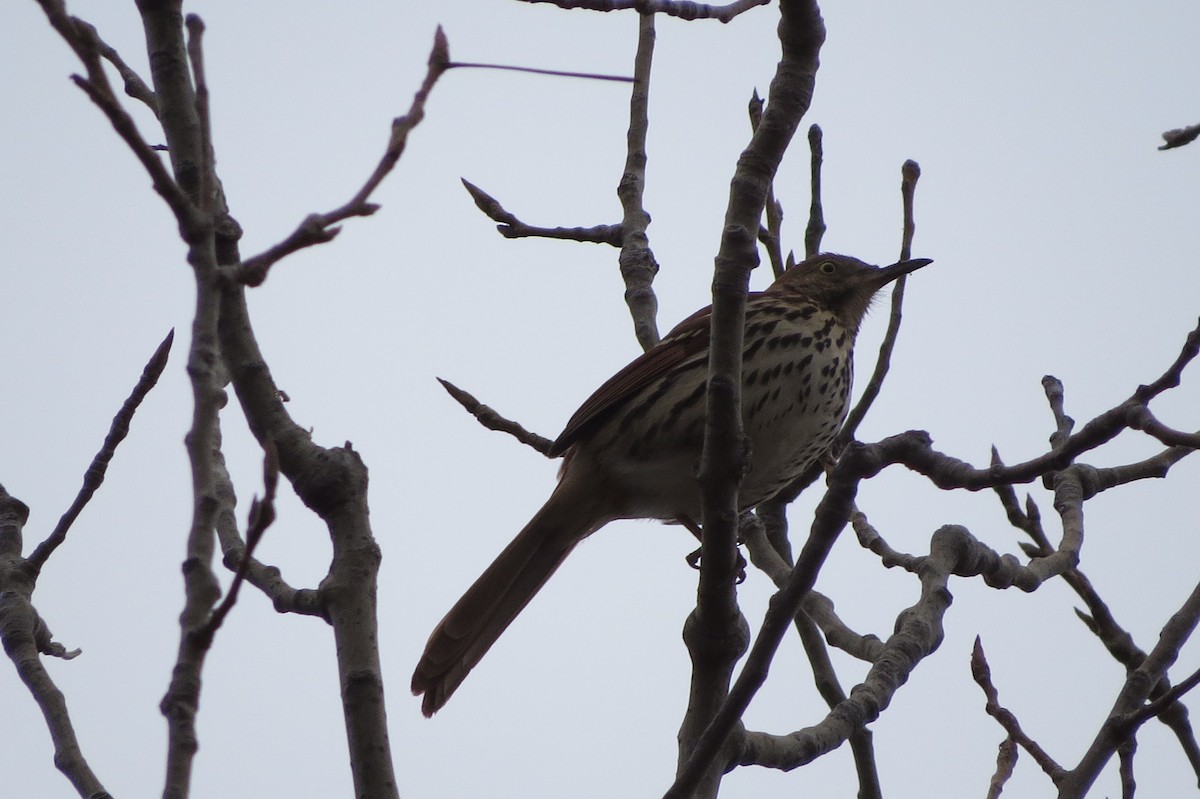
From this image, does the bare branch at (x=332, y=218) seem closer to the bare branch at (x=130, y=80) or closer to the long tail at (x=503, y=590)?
the bare branch at (x=130, y=80)

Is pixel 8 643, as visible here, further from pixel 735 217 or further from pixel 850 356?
pixel 850 356

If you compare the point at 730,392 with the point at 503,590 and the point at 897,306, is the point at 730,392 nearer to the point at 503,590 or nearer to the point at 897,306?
the point at 897,306

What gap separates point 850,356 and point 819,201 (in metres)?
1.03

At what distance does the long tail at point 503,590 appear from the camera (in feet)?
14.4

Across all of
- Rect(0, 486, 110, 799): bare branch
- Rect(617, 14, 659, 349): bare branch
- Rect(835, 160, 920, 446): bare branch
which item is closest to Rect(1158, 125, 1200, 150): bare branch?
Rect(835, 160, 920, 446): bare branch

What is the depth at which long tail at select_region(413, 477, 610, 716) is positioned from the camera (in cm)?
438

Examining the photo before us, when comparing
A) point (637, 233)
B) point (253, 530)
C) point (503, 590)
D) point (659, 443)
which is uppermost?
point (637, 233)

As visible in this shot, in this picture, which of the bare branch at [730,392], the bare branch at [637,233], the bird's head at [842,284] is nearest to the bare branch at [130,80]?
the bare branch at [730,392]

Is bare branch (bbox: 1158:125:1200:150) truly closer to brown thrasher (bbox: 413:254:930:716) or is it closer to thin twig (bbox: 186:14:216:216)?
brown thrasher (bbox: 413:254:930:716)

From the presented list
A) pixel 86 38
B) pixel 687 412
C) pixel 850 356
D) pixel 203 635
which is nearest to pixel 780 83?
pixel 86 38

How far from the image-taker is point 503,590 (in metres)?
4.70

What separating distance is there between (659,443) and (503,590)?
76 cm

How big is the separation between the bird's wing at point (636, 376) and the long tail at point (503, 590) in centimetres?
23

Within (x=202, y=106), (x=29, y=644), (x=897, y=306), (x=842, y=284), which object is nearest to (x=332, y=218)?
(x=202, y=106)
